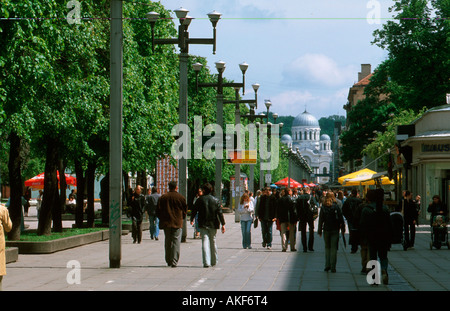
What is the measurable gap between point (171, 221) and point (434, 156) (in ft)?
87.2

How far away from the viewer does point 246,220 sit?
79.0 ft

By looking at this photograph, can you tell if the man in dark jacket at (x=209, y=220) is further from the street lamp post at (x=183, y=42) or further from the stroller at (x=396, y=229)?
the street lamp post at (x=183, y=42)

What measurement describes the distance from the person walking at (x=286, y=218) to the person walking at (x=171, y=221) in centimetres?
566

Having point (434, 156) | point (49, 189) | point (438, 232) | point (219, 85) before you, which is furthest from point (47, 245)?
point (434, 156)

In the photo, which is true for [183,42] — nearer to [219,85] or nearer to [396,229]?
[219,85]

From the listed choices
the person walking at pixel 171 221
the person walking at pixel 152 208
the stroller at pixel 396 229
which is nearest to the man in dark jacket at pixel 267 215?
the person walking at pixel 152 208

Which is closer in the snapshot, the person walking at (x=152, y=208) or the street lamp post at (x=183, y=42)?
the street lamp post at (x=183, y=42)

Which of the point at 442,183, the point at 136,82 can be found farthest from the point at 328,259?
the point at 442,183

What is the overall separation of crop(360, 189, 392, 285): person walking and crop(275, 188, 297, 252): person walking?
8715 millimetres

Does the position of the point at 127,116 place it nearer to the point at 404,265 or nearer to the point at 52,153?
the point at 52,153

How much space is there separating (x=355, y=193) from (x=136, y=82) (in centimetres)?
970

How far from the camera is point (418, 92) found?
170ft

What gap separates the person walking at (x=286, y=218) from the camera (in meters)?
23.1
